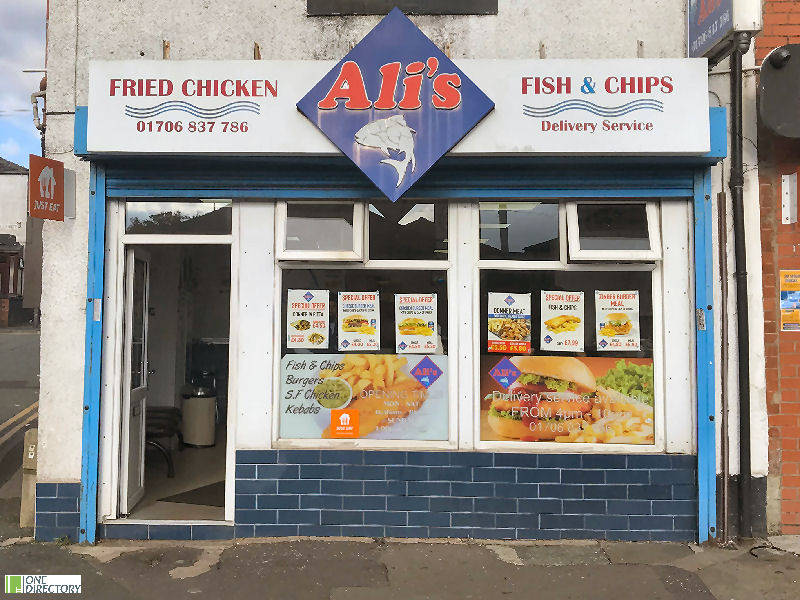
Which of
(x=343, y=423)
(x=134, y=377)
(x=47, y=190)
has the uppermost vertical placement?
(x=47, y=190)

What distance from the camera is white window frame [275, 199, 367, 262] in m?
4.98

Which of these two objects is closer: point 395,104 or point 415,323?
point 395,104

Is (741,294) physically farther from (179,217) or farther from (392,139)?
(179,217)

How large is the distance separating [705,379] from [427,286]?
233cm

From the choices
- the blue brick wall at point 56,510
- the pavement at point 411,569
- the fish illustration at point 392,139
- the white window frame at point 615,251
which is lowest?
the pavement at point 411,569

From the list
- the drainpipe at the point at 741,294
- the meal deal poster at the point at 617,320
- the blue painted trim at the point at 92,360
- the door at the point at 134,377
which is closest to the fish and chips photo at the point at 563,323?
the meal deal poster at the point at 617,320

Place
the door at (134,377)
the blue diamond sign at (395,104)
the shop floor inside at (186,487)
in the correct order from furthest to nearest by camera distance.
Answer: the shop floor inside at (186,487), the door at (134,377), the blue diamond sign at (395,104)

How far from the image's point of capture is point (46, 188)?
4.75 metres

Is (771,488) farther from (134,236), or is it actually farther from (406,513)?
(134,236)

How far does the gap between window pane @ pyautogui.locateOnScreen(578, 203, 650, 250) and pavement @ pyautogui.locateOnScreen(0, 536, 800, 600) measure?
2.39 m

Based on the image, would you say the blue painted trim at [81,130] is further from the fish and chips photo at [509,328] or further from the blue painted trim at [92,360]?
the fish and chips photo at [509,328]

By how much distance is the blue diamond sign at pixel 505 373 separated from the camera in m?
5.09

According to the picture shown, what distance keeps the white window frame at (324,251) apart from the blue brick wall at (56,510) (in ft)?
8.29

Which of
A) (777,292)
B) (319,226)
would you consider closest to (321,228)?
(319,226)
